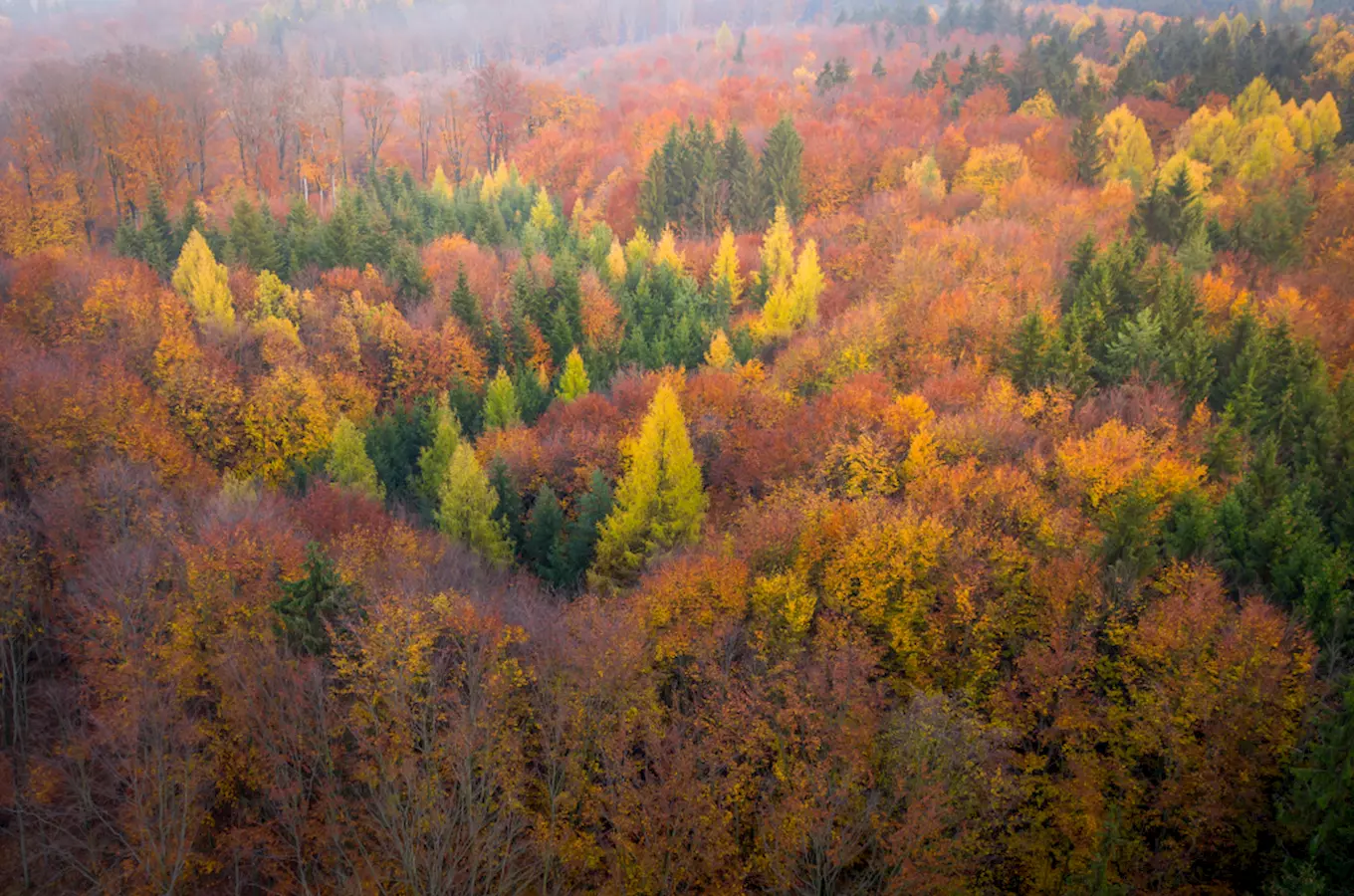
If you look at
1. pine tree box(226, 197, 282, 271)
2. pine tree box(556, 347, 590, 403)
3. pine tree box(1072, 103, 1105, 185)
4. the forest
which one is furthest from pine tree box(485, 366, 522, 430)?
pine tree box(1072, 103, 1105, 185)

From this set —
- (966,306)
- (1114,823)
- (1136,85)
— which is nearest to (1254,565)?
(1114,823)

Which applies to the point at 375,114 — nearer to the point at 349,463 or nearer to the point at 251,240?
the point at 251,240

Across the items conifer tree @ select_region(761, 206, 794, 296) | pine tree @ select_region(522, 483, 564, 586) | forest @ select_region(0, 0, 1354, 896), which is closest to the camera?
forest @ select_region(0, 0, 1354, 896)

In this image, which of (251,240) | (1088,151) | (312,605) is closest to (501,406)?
(251,240)

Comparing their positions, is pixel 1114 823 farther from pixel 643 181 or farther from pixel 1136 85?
pixel 1136 85

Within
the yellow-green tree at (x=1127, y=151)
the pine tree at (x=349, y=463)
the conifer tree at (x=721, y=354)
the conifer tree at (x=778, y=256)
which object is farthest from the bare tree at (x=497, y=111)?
the yellow-green tree at (x=1127, y=151)

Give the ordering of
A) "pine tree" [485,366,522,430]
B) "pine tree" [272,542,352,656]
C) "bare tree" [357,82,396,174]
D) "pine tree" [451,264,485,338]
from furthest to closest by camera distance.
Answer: "bare tree" [357,82,396,174] → "pine tree" [451,264,485,338] → "pine tree" [485,366,522,430] → "pine tree" [272,542,352,656]

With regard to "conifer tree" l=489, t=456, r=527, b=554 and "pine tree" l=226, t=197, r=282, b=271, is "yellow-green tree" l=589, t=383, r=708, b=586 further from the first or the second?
"pine tree" l=226, t=197, r=282, b=271
